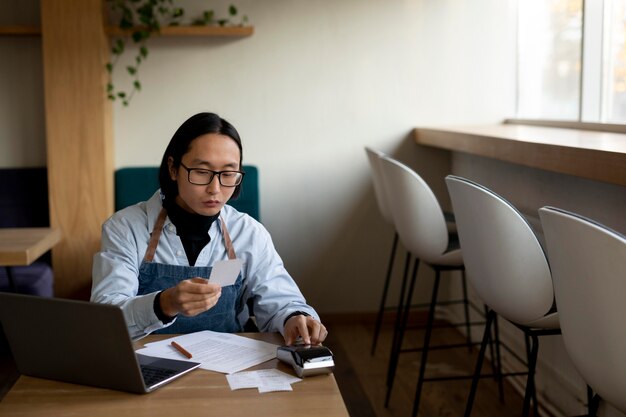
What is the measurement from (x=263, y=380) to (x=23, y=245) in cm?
181

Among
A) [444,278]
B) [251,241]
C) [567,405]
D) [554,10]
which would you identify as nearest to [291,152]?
[444,278]

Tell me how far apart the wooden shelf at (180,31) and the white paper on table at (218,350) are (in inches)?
95.8

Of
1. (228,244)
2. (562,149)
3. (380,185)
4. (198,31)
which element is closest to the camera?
(228,244)

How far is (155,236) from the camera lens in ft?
6.75

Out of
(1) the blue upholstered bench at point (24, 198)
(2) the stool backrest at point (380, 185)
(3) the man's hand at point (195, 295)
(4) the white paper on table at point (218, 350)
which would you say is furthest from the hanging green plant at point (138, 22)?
(3) the man's hand at point (195, 295)

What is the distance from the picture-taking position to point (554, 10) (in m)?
3.90

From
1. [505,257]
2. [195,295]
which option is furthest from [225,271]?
[505,257]

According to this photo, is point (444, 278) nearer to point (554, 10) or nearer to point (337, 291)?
point (337, 291)

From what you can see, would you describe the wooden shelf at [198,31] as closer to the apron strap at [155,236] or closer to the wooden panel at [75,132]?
the wooden panel at [75,132]

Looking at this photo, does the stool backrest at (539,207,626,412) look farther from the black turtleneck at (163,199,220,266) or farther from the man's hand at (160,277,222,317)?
the black turtleneck at (163,199,220,266)

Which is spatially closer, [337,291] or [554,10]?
[554,10]

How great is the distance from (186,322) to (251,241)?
0.87 feet

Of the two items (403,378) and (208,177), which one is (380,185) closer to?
(403,378)

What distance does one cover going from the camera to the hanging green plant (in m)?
3.99
